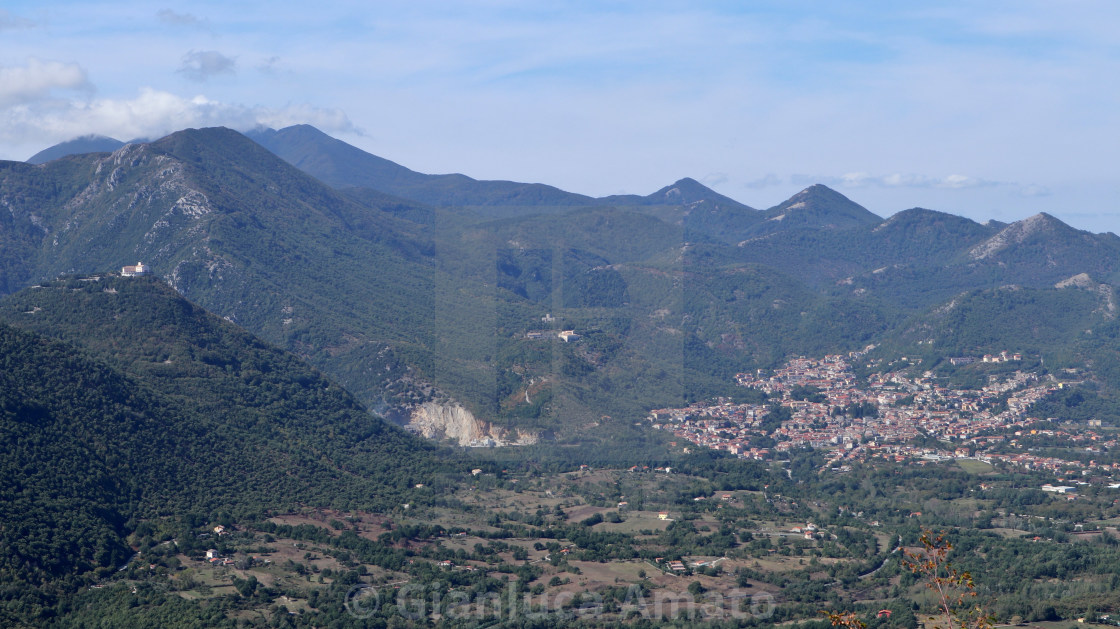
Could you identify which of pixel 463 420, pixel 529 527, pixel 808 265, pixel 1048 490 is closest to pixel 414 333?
pixel 463 420

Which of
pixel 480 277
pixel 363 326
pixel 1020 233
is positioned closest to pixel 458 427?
pixel 363 326

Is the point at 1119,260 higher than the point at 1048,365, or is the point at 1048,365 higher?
the point at 1119,260

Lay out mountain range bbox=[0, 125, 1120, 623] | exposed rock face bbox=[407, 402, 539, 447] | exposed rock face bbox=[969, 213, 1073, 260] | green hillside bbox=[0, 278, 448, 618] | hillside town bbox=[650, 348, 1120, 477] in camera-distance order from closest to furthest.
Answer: green hillside bbox=[0, 278, 448, 618] → mountain range bbox=[0, 125, 1120, 623] → exposed rock face bbox=[407, 402, 539, 447] → hillside town bbox=[650, 348, 1120, 477] → exposed rock face bbox=[969, 213, 1073, 260]

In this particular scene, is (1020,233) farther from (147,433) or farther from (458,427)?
(147,433)

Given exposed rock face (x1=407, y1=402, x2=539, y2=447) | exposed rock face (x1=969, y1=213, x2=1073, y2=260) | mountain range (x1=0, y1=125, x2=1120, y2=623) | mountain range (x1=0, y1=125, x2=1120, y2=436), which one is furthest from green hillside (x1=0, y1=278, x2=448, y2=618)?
exposed rock face (x1=969, y1=213, x2=1073, y2=260)

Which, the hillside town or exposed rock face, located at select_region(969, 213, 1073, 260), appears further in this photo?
exposed rock face, located at select_region(969, 213, 1073, 260)

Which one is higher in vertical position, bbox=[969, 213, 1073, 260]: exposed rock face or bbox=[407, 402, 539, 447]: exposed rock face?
bbox=[969, 213, 1073, 260]: exposed rock face

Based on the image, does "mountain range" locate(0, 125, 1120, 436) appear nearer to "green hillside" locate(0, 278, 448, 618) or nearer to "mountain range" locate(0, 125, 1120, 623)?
"mountain range" locate(0, 125, 1120, 623)

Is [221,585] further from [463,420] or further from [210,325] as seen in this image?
[463,420]
